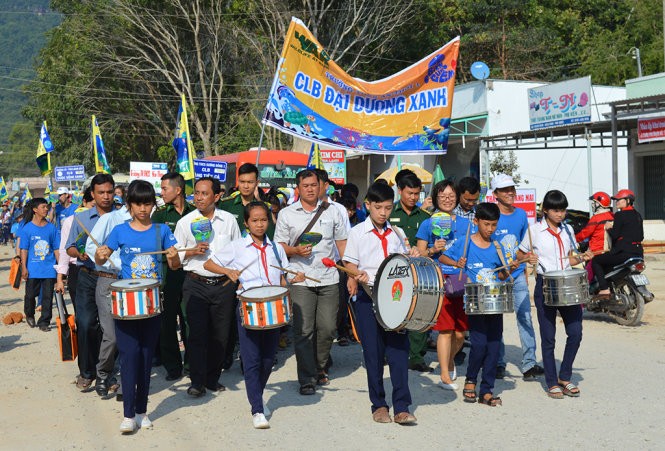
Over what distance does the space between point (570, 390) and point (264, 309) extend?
280 centimetres

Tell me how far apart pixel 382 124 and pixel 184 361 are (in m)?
4.01

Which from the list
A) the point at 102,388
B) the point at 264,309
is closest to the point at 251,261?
the point at 264,309

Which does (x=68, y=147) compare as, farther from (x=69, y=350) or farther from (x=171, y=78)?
(x=69, y=350)

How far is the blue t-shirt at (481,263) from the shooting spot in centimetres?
697

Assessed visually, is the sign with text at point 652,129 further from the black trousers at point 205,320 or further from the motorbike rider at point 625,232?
the black trousers at point 205,320

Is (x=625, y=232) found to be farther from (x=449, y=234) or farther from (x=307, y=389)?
(x=307, y=389)

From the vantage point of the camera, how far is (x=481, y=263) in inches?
277

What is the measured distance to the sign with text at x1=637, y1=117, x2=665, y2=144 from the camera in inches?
781

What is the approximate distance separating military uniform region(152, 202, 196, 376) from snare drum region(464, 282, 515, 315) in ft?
9.88

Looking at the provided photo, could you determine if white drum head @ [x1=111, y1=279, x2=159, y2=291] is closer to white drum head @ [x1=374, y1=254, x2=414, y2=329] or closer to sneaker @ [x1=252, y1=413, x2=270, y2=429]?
sneaker @ [x1=252, y1=413, x2=270, y2=429]

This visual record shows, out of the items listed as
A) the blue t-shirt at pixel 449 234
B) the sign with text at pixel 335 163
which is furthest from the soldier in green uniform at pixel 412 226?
the sign with text at pixel 335 163

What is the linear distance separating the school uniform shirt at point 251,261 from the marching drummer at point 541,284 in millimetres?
2262

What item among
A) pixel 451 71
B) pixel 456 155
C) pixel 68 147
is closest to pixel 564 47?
pixel 456 155

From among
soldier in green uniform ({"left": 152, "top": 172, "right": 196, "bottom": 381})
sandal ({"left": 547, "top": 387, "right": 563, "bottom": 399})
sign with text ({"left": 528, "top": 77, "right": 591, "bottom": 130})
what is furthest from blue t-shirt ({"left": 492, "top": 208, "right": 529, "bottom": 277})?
sign with text ({"left": 528, "top": 77, "right": 591, "bottom": 130})
